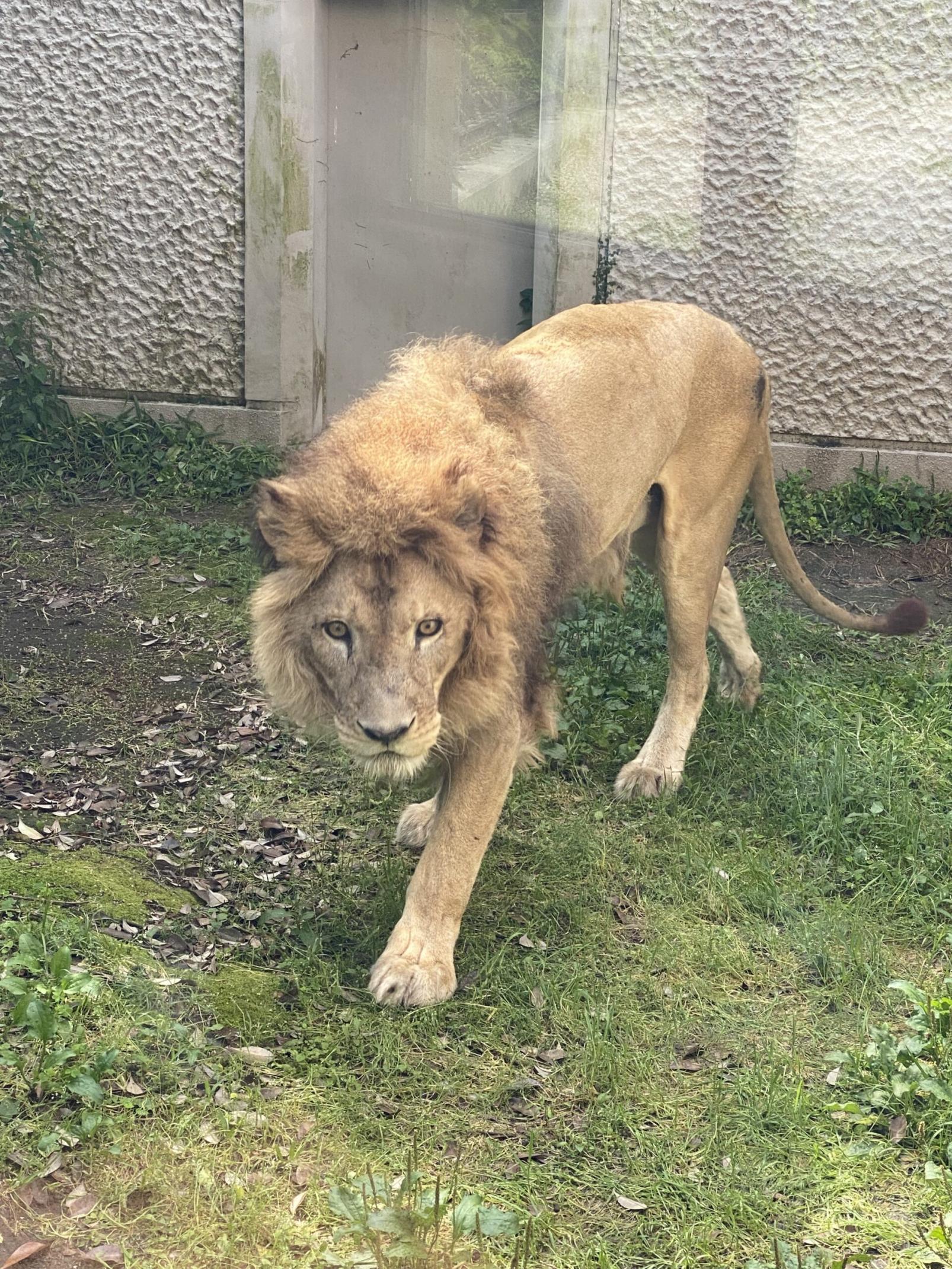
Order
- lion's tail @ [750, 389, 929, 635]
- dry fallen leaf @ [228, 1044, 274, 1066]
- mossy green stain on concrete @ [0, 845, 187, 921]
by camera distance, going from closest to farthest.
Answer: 1. dry fallen leaf @ [228, 1044, 274, 1066]
2. mossy green stain on concrete @ [0, 845, 187, 921]
3. lion's tail @ [750, 389, 929, 635]

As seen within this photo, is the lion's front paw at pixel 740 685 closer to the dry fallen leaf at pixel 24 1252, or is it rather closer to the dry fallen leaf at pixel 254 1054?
the dry fallen leaf at pixel 254 1054

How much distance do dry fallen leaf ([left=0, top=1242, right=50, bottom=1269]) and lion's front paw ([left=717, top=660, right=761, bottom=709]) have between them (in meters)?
3.07

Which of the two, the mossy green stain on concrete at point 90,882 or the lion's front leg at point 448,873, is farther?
the mossy green stain on concrete at point 90,882

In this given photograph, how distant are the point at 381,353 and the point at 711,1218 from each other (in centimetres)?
492

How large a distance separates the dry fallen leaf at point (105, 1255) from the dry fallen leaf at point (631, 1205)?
872 mm

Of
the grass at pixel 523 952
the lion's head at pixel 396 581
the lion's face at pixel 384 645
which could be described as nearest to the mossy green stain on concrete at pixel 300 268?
the grass at pixel 523 952

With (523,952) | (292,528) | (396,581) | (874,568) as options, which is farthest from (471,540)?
(874,568)

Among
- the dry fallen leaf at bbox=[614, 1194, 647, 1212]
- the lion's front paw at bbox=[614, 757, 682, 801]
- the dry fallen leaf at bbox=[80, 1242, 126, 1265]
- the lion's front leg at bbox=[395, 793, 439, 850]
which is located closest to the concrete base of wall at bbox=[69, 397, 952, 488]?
the lion's front paw at bbox=[614, 757, 682, 801]

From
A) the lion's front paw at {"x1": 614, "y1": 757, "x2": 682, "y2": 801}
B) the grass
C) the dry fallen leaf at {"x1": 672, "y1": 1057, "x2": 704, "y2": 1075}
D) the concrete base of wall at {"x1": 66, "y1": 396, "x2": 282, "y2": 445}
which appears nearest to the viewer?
the grass

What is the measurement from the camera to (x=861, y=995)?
3.10m

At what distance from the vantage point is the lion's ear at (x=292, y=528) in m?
2.70

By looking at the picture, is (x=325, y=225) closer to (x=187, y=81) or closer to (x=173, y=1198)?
(x=187, y=81)

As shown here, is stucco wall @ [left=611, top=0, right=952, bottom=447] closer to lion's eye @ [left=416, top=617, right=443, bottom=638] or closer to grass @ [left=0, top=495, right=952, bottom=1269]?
grass @ [left=0, top=495, right=952, bottom=1269]

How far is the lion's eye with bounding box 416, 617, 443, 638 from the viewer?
2.73 metres
